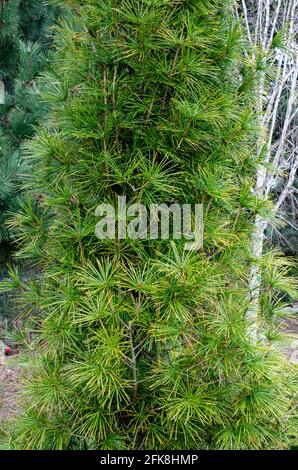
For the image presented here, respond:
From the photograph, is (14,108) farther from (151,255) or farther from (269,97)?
(151,255)

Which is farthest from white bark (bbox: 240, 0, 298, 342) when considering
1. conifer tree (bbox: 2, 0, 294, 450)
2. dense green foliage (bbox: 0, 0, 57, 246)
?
dense green foliage (bbox: 0, 0, 57, 246)

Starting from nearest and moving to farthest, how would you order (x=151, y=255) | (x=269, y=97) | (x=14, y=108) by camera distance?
1. (x=151, y=255)
2. (x=14, y=108)
3. (x=269, y=97)

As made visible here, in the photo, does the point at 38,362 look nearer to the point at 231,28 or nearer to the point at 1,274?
the point at 231,28

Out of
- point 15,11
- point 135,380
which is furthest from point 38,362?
point 15,11

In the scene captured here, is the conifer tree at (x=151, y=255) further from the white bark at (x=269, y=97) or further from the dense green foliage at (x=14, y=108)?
the dense green foliage at (x=14, y=108)


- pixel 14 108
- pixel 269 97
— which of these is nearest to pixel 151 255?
pixel 14 108

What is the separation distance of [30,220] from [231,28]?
1212mm

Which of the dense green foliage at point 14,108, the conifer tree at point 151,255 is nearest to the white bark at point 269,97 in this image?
the conifer tree at point 151,255

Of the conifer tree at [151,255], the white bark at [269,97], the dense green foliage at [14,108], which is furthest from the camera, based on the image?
the dense green foliage at [14,108]

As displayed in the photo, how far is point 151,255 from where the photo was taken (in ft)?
7.39

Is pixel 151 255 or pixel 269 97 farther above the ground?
pixel 269 97

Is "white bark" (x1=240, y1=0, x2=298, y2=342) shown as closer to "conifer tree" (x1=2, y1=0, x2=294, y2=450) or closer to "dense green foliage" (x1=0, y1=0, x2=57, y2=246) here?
"conifer tree" (x1=2, y1=0, x2=294, y2=450)

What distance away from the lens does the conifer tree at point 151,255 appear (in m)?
2.16

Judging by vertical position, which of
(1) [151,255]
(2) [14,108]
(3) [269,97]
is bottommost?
(1) [151,255]
